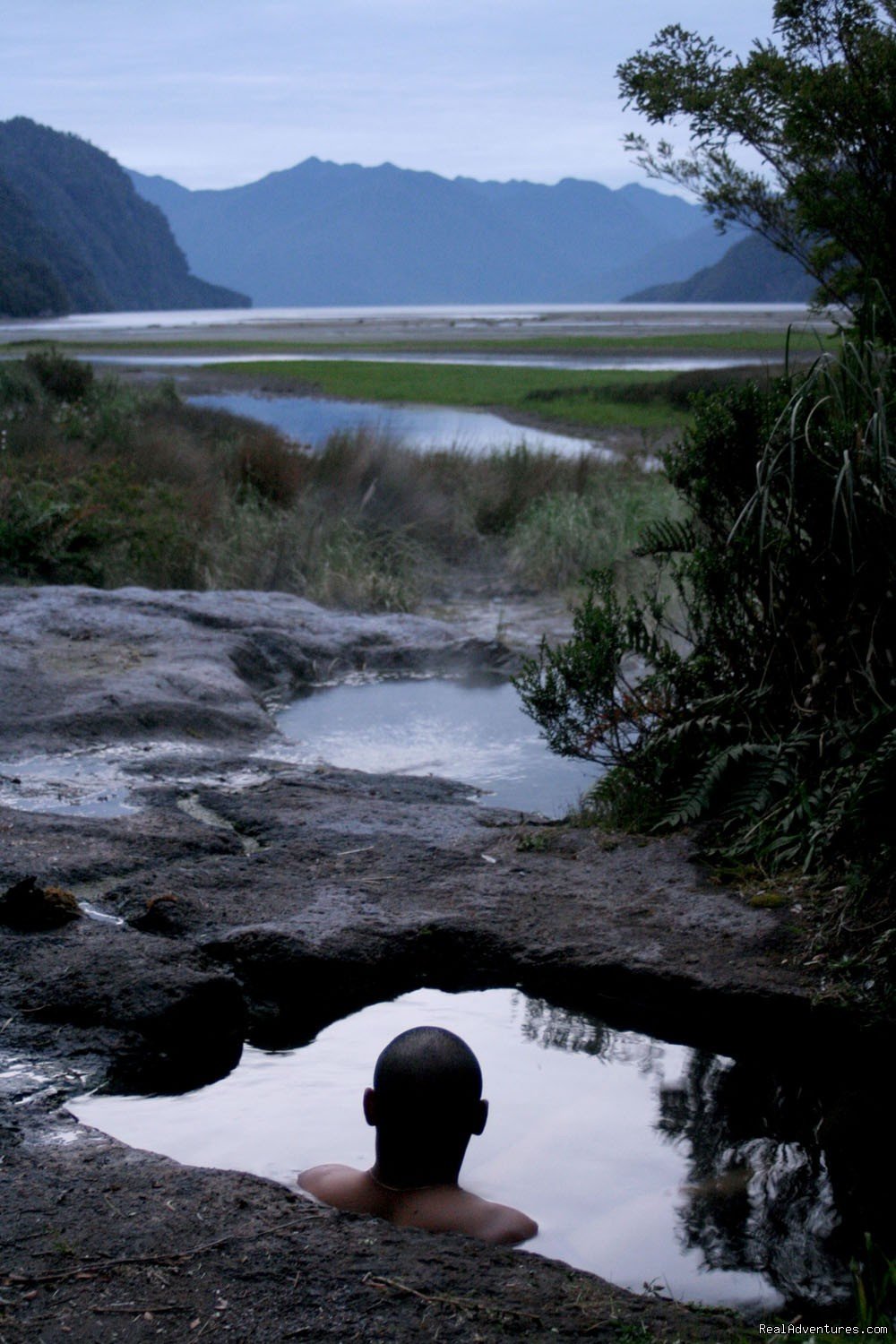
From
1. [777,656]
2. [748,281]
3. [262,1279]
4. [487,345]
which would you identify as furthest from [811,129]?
[748,281]

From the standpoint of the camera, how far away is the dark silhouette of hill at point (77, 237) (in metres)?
49.0

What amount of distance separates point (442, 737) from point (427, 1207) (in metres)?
4.31

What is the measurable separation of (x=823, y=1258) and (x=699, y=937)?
1.18 meters

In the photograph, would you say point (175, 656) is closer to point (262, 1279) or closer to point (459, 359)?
point (262, 1279)

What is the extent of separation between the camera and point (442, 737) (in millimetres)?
6652

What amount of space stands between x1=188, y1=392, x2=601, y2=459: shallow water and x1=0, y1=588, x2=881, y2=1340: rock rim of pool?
9157 mm

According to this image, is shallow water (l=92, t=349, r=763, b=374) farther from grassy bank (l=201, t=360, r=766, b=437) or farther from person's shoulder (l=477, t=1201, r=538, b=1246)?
person's shoulder (l=477, t=1201, r=538, b=1246)

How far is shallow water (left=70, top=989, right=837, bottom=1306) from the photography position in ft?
7.96

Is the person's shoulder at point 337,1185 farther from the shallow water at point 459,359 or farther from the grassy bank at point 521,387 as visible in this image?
the shallow water at point 459,359

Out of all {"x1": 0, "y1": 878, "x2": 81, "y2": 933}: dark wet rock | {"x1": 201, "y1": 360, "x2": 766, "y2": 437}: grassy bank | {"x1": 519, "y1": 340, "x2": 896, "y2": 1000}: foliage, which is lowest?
{"x1": 0, "y1": 878, "x2": 81, "y2": 933}: dark wet rock

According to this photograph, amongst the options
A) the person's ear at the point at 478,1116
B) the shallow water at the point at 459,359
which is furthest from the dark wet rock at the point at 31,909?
the shallow water at the point at 459,359

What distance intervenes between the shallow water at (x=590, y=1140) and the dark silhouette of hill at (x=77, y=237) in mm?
45048

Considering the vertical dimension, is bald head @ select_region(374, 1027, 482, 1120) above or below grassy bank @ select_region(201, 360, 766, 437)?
below

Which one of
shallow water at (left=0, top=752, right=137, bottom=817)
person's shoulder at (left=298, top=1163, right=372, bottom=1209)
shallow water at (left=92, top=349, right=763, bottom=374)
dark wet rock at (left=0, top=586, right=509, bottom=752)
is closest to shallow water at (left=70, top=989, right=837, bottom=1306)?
person's shoulder at (left=298, top=1163, right=372, bottom=1209)
